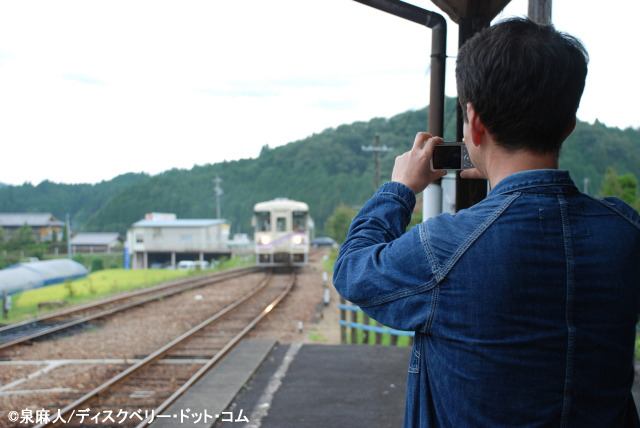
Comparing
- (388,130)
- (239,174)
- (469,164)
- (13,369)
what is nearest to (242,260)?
(388,130)

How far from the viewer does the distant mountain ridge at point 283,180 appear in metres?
18.3

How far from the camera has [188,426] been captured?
4.90 m

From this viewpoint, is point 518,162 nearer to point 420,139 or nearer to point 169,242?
point 420,139

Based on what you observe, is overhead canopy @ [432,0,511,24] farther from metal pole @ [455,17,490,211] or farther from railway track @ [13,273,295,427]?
railway track @ [13,273,295,427]

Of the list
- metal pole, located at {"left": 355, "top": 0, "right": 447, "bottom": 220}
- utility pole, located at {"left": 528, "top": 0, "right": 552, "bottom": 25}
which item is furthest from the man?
utility pole, located at {"left": 528, "top": 0, "right": 552, "bottom": 25}

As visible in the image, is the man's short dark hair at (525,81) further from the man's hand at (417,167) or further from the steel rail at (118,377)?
the steel rail at (118,377)

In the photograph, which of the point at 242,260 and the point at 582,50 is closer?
the point at 582,50

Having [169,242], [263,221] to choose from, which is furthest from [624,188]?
[169,242]

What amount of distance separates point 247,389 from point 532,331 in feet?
17.3

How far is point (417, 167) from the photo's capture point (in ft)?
4.43

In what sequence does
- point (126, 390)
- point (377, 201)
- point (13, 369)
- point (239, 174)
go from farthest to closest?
point (239, 174)
point (13, 369)
point (126, 390)
point (377, 201)

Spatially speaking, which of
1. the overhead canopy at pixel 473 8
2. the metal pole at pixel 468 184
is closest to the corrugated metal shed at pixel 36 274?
the overhead canopy at pixel 473 8

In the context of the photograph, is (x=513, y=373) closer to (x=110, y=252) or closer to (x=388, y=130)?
(x=388, y=130)

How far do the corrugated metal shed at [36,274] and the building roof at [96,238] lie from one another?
105 feet
